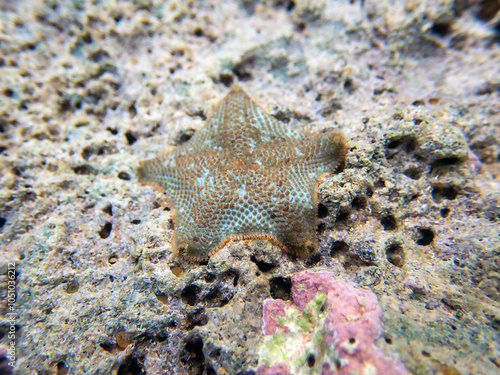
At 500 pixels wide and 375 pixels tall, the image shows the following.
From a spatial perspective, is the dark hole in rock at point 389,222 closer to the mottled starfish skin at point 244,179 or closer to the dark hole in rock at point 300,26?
the mottled starfish skin at point 244,179

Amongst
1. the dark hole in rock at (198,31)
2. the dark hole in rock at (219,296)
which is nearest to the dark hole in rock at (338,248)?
the dark hole in rock at (219,296)

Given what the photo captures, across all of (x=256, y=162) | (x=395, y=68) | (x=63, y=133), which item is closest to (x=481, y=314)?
(x=256, y=162)

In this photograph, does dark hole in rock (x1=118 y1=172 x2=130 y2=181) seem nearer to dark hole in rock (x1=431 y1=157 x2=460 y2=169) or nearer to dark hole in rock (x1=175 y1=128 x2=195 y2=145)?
dark hole in rock (x1=175 y1=128 x2=195 y2=145)

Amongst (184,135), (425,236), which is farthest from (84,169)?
(425,236)

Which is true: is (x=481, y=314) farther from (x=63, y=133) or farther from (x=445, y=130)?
(x=63, y=133)

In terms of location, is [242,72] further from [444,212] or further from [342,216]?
[444,212]
